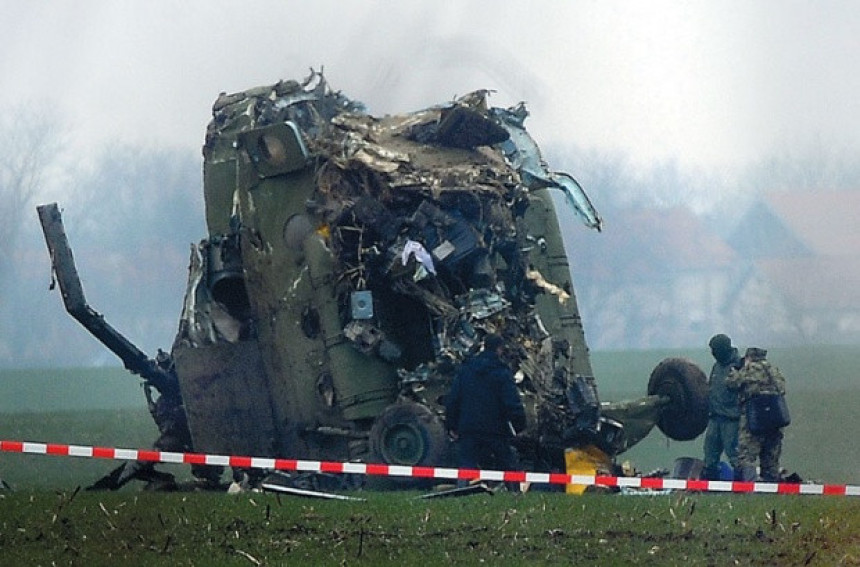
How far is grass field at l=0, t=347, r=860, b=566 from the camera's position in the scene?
10.5m

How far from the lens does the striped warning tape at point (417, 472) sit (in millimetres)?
11484

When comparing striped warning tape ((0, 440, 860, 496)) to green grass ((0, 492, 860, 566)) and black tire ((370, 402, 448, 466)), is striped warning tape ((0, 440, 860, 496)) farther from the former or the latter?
green grass ((0, 492, 860, 566))

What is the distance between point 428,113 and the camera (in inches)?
484

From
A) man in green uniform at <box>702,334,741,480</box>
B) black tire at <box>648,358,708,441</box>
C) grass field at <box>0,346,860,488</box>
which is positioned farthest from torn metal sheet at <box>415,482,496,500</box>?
black tire at <box>648,358,708,441</box>

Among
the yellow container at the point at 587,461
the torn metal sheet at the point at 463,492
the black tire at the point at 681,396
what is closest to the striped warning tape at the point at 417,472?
the torn metal sheet at the point at 463,492

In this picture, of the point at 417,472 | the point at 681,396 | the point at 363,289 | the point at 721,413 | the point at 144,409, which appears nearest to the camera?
the point at 417,472

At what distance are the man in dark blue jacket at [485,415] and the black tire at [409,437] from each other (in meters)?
0.11

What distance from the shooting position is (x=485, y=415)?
38.2 ft

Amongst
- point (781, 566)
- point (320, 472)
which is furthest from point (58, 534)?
point (781, 566)

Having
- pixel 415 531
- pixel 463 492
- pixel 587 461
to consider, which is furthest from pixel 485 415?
pixel 415 531

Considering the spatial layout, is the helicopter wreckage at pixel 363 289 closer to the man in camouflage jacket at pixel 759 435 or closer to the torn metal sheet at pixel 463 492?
the torn metal sheet at pixel 463 492

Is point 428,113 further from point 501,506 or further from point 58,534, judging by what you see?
point 58,534

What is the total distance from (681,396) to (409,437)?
8.24 feet

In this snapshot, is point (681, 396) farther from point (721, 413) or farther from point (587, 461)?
point (587, 461)
